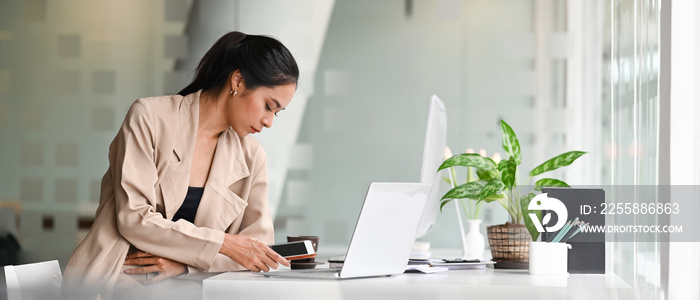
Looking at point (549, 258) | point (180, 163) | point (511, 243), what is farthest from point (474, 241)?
point (180, 163)

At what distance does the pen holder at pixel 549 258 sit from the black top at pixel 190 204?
2.73ft

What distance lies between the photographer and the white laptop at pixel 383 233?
1.38 m

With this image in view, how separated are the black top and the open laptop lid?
56 centimetres

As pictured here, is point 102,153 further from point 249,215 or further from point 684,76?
point 684,76

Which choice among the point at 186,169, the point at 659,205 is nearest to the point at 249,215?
the point at 186,169

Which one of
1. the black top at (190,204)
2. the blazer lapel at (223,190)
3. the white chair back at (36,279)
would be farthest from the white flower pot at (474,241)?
the white chair back at (36,279)

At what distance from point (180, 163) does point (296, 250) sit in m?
0.40

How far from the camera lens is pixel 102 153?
4484 mm

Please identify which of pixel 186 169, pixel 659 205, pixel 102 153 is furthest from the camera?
pixel 102 153

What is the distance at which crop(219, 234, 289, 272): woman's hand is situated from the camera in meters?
1.62

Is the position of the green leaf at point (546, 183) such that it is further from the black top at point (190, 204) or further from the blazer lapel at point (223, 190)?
the black top at point (190, 204)

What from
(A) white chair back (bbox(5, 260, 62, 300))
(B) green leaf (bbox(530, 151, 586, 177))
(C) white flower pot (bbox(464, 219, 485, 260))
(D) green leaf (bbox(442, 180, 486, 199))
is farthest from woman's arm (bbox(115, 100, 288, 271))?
(C) white flower pot (bbox(464, 219, 485, 260))

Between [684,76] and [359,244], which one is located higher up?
[684,76]

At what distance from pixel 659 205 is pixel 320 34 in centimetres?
303
